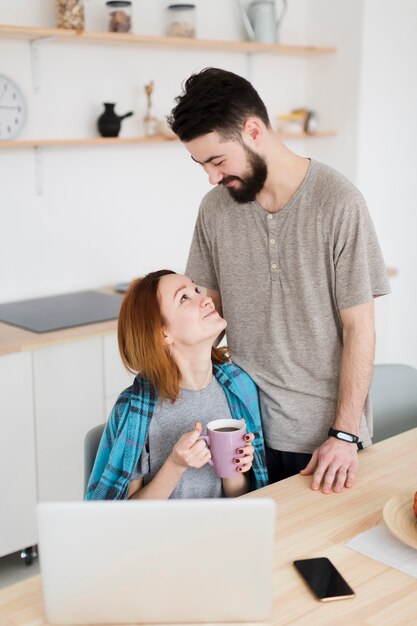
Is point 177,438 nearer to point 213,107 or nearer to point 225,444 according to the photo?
point 225,444

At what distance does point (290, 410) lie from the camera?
6.26 feet

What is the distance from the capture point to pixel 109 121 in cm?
330

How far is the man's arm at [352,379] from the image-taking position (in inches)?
69.3

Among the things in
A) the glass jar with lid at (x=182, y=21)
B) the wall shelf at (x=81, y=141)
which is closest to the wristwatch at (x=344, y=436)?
the wall shelf at (x=81, y=141)

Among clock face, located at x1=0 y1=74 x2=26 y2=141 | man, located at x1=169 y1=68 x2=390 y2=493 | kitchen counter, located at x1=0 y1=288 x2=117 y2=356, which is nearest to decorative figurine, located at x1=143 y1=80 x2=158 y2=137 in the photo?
clock face, located at x1=0 y1=74 x2=26 y2=141

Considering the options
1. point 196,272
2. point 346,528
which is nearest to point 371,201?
point 196,272

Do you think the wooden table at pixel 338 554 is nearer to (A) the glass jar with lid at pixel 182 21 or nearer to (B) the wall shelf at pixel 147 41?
(B) the wall shelf at pixel 147 41

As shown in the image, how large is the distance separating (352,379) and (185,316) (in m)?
0.39

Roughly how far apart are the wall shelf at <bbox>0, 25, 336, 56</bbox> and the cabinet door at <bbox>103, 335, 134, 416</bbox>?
3.62 ft

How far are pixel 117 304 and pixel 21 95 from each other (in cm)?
86

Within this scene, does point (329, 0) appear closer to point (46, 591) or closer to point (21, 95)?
point (21, 95)

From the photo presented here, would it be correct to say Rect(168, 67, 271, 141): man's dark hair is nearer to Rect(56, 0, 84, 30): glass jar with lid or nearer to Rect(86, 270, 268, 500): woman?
Rect(86, 270, 268, 500): woman

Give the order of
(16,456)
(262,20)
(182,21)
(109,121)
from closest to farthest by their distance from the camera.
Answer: (16,456)
(109,121)
(182,21)
(262,20)

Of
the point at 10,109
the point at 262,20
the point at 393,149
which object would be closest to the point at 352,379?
the point at 10,109
